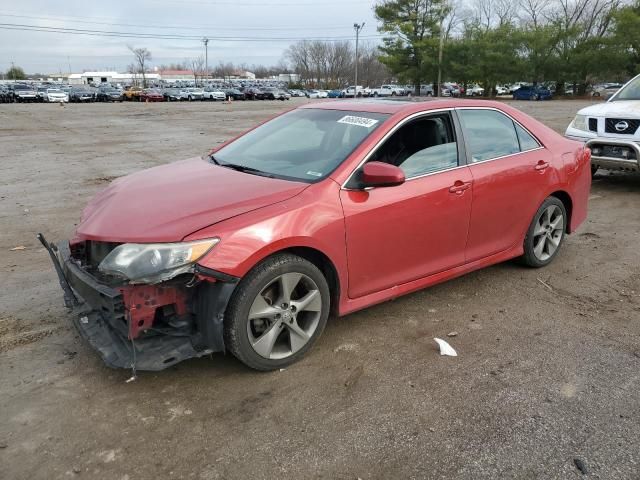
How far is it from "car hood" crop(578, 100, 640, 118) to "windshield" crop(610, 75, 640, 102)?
251mm

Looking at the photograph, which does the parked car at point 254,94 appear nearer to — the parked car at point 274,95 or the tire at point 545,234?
the parked car at point 274,95

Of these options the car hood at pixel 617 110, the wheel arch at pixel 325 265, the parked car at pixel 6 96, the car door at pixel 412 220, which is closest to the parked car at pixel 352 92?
the parked car at pixel 6 96

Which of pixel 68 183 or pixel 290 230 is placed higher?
pixel 290 230

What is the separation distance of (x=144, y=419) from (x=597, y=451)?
2.29 m

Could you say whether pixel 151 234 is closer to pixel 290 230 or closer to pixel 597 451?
pixel 290 230

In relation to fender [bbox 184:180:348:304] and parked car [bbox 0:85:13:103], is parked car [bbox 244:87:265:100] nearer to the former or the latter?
parked car [bbox 0:85:13:103]

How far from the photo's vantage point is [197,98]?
59.1 metres

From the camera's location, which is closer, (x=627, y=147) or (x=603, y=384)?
(x=603, y=384)

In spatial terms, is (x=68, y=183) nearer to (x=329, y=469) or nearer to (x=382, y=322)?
(x=382, y=322)

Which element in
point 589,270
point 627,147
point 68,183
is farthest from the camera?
point 68,183

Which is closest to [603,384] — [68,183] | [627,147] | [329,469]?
[329,469]

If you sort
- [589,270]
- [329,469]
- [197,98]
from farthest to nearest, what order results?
[197,98] < [589,270] < [329,469]

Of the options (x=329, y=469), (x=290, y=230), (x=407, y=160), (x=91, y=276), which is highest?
(x=407, y=160)

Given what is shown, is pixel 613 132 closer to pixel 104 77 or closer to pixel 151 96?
pixel 151 96
